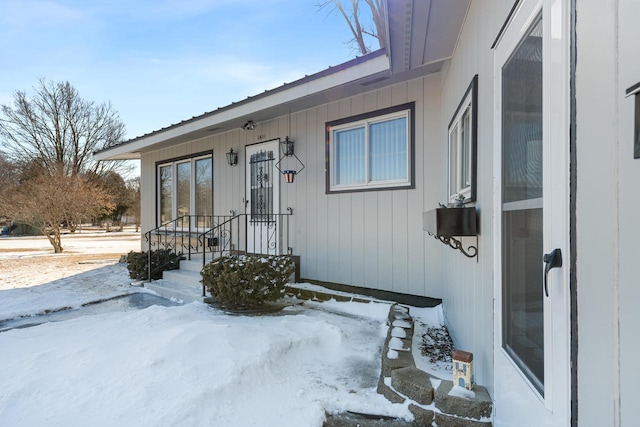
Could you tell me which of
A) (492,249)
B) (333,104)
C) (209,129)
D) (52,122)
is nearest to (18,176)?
(52,122)

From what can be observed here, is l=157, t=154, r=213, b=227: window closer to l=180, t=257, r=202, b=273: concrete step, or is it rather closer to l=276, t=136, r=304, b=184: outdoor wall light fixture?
l=180, t=257, r=202, b=273: concrete step

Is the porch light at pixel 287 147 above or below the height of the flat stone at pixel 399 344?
above

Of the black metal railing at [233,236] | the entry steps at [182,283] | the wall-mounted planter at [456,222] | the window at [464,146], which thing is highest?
the window at [464,146]

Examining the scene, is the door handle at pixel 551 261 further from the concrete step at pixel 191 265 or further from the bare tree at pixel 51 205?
the bare tree at pixel 51 205

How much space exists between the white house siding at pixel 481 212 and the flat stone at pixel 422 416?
0.35m

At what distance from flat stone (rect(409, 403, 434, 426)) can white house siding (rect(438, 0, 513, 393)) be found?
346 millimetres

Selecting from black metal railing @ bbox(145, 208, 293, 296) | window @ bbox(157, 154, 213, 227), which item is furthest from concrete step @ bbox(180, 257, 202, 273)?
window @ bbox(157, 154, 213, 227)

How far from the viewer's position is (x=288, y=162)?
5758 mm

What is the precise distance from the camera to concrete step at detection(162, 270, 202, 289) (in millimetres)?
Result: 5622

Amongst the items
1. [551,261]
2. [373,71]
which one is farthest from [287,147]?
[551,261]

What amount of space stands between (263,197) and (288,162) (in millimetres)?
862

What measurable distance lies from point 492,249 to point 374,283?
284 centimetres

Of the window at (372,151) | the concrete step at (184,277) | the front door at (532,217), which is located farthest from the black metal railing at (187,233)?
the front door at (532,217)

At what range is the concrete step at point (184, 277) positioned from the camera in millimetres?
5622
